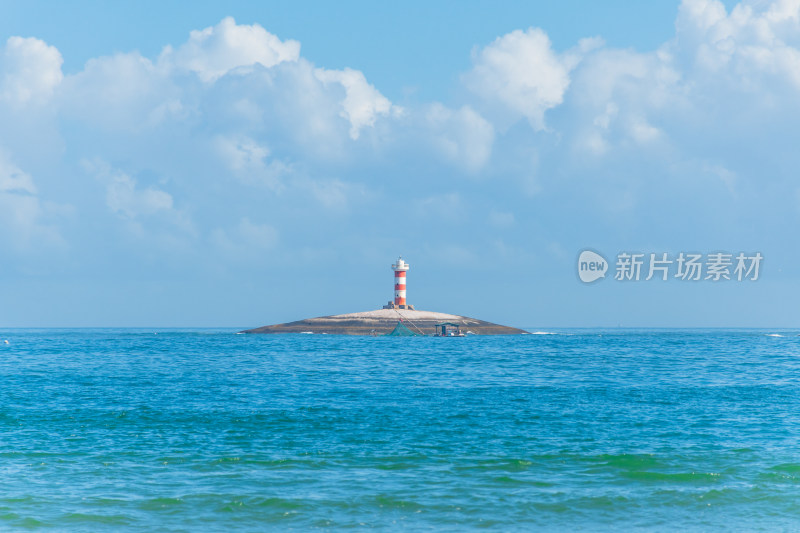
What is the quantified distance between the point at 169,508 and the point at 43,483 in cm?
482

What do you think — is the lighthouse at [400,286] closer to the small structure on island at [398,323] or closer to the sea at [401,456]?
the small structure on island at [398,323]

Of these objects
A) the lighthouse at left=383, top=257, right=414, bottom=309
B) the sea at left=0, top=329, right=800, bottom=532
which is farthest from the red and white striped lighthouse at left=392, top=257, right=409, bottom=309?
the sea at left=0, top=329, right=800, bottom=532

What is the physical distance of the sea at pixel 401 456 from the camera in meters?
17.5

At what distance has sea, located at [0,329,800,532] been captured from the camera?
17.5m

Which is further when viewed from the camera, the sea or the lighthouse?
the lighthouse

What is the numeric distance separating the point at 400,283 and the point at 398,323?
28.7 feet

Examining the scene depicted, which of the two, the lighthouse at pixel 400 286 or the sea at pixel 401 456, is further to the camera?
the lighthouse at pixel 400 286

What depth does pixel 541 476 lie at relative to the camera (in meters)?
21.2

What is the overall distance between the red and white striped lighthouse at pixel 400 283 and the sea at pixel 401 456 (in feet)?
345

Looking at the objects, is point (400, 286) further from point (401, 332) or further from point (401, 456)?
point (401, 456)

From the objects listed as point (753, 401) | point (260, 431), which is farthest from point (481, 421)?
point (753, 401)

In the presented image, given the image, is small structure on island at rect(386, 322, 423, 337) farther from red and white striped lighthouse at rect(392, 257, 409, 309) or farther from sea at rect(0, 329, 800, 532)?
sea at rect(0, 329, 800, 532)

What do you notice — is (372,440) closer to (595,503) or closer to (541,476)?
(541,476)

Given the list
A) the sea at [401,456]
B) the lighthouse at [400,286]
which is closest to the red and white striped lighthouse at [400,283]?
the lighthouse at [400,286]
